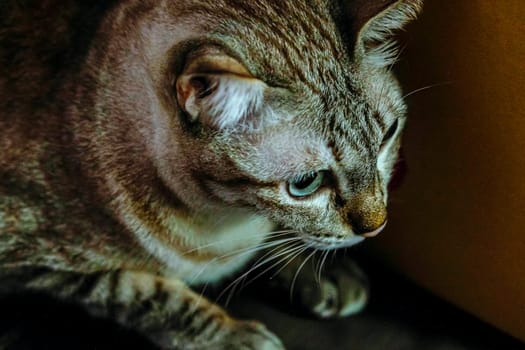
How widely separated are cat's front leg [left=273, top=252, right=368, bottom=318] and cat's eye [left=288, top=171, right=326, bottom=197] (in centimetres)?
25

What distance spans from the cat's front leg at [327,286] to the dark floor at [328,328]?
20 mm

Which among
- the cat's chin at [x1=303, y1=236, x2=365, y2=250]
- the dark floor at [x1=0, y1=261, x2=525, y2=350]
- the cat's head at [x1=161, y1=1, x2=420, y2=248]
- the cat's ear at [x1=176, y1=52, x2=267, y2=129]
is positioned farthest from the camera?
the dark floor at [x1=0, y1=261, x2=525, y2=350]

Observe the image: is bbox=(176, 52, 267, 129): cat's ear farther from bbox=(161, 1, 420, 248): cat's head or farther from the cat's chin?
the cat's chin

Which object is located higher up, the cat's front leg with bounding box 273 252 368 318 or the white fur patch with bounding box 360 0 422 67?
the white fur patch with bounding box 360 0 422 67

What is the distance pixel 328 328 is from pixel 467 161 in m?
0.37

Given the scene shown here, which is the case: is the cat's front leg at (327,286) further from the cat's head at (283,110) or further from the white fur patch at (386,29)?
the white fur patch at (386,29)

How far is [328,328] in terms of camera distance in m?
1.07

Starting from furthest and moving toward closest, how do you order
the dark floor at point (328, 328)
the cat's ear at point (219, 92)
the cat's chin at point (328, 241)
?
1. the dark floor at point (328, 328)
2. the cat's chin at point (328, 241)
3. the cat's ear at point (219, 92)

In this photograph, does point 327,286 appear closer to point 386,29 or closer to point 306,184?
point 306,184

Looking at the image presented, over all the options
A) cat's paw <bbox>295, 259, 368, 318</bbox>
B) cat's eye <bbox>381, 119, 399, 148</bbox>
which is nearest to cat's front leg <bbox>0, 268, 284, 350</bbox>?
cat's paw <bbox>295, 259, 368, 318</bbox>

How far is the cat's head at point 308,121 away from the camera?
30.3 inches

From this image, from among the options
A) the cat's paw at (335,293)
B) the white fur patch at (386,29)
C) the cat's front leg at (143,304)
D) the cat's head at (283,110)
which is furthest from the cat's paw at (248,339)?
the white fur patch at (386,29)

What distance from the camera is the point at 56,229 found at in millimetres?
951

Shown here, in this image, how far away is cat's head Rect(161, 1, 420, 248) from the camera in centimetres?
77
